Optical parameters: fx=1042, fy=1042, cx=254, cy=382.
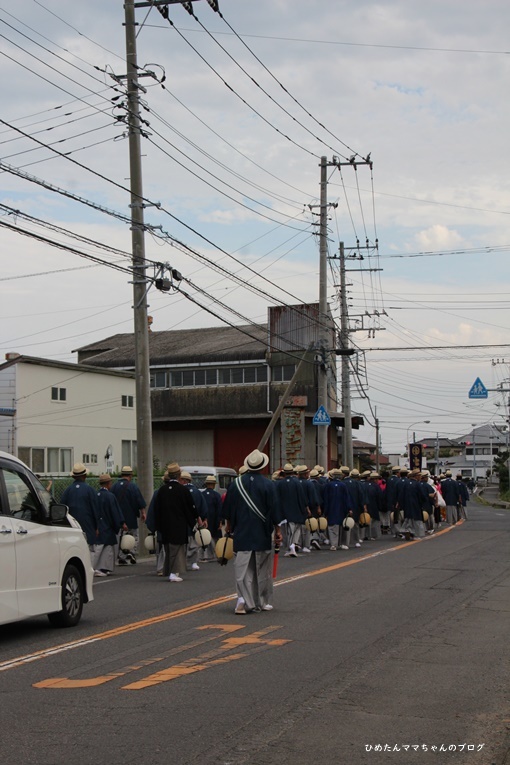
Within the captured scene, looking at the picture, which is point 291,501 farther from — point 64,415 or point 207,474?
point 64,415

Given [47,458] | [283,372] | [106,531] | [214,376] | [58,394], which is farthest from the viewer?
[214,376]

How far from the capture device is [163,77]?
78.0ft

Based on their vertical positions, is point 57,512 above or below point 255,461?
below

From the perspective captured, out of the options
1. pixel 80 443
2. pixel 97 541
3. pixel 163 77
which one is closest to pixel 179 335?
pixel 80 443

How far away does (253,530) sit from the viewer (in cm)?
1245

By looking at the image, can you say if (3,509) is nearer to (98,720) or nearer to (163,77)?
(98,720)

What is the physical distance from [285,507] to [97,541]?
17.5 ft

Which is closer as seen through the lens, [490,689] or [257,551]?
[490,689]

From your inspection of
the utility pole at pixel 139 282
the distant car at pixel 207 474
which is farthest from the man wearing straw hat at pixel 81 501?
the distant car at pixel 207 474

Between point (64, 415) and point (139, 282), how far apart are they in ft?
61.4

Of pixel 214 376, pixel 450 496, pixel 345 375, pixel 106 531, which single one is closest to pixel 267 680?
pixel 106 531

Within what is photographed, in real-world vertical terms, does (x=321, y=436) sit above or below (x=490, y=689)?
above

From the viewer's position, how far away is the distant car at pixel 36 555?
10.0m

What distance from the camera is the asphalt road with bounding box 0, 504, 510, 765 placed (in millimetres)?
6309
